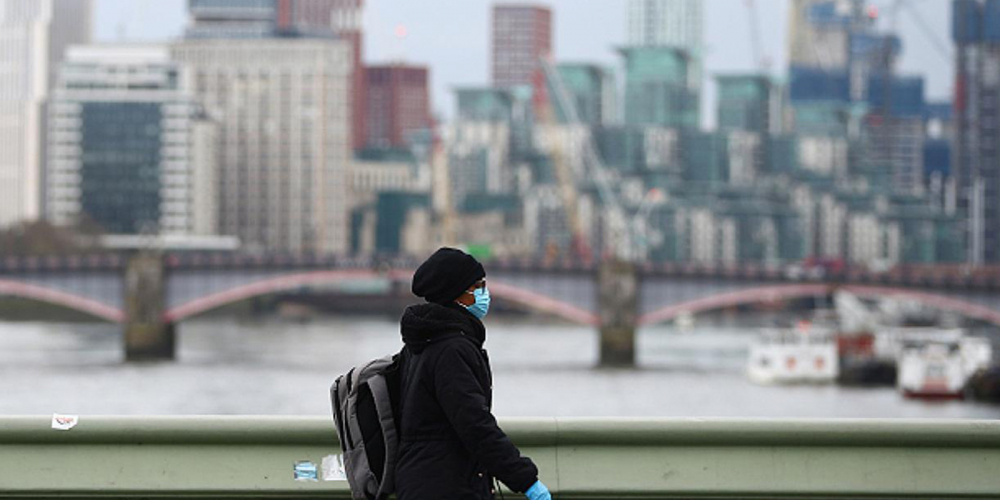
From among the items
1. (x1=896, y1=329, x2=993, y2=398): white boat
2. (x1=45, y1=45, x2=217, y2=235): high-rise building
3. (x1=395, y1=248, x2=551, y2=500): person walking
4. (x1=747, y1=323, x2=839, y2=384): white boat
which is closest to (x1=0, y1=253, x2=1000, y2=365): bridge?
(x1=747, y1=323, x2=839, y2=384): white boat

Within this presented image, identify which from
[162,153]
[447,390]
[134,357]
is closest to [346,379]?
[447,390]

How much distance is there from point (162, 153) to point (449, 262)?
624 ft

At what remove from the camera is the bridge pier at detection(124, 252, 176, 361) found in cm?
7825

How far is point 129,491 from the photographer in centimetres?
753

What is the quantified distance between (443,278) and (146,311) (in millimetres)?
74830

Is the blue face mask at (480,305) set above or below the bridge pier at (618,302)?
above

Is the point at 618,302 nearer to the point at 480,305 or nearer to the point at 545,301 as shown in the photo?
the point at 545,301

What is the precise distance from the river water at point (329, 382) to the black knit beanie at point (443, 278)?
30232 mm

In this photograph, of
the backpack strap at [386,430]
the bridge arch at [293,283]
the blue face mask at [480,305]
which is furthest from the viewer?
the bridge arch at [293,283]

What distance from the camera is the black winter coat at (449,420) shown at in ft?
20.8

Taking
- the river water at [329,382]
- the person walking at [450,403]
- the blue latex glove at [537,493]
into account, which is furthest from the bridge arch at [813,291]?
the blue latex glove at [537,493]

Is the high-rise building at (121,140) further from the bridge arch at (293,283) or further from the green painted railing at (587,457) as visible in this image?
the green painted railing at (587,457)

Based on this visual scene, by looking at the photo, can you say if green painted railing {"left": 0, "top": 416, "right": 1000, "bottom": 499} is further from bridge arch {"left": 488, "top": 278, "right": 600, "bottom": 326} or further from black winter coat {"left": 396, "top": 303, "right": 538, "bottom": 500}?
bridge arch {"left": 488, "top": 278, "right": 600, "bottom": 326}

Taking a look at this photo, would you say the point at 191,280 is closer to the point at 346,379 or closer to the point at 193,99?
the point at 346,379
